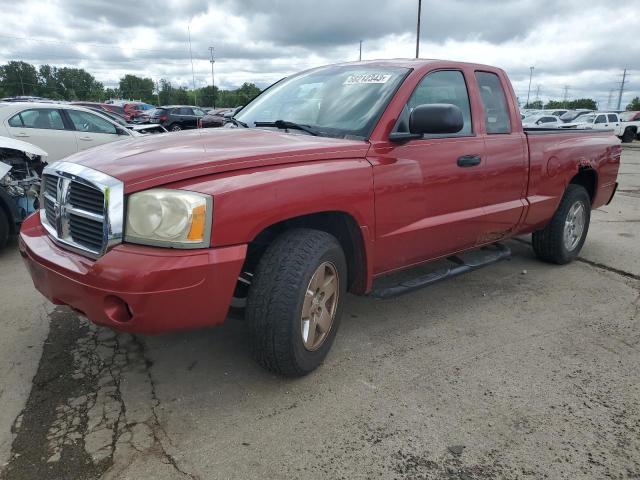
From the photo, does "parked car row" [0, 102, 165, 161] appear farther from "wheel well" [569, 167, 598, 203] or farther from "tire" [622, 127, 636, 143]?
"tire" [622, 127, 636, 143]

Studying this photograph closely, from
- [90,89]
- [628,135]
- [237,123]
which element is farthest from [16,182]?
[90,89]

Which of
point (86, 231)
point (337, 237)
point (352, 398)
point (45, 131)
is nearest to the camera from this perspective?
point (86, 231)

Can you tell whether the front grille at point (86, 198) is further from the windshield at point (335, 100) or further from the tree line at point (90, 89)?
the tree line at point (90, 89)

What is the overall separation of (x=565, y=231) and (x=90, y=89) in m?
103

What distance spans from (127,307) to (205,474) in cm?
82

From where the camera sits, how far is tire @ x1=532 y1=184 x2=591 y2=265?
4961mm

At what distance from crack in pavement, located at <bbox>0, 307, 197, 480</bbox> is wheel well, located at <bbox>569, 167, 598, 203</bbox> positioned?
440 cm

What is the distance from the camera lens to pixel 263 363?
9.25 feet

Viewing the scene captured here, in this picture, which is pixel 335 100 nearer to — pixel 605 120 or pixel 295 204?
pixel 295 204

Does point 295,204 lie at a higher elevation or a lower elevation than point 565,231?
higher

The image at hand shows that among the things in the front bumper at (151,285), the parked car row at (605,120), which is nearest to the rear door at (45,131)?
the front bumper at (151,285)

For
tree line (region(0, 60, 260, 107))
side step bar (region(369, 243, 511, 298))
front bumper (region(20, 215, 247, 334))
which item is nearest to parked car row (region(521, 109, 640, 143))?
side step bar (region(369, 243, 511, 298))

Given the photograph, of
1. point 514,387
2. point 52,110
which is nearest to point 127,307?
point 514,387

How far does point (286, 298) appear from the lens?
104 inches
